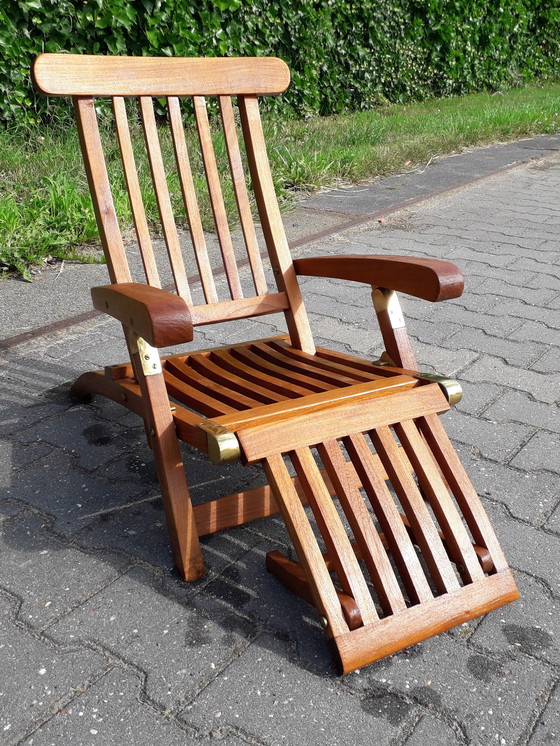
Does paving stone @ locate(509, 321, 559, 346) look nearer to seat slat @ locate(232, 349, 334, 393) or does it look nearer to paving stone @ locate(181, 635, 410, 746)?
seat slat @ locate(232, 349, 334, 393)

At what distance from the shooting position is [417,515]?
6.08ft

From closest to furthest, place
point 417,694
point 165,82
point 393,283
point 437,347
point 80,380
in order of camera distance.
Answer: point 417,694, point 393,283, point 165,82, point 80,380, point 437,347

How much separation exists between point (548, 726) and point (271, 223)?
1.77 m

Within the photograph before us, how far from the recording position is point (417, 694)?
5.29ft

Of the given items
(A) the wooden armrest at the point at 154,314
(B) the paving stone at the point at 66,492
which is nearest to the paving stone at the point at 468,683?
(A) the wooden armrest at the point at 154,314

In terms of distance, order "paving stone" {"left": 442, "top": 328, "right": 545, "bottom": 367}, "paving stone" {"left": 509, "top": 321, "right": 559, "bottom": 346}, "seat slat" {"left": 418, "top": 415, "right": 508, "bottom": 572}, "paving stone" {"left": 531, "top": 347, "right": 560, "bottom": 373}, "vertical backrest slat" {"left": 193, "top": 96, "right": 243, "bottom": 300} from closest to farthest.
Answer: "seat slat" {"left": 418, "top": 415, "right": 508, "bottom": 572} < "vertical backrest slat" {"left": 193, "top": 96, "right": 243, "bottom": 300} < "paving stone" {"left": 531, "top": 347, "right": 560, "bottom": 373} < "paving stone" {"left": 442, "top": 328, "right": 545, "bottom": 367} < "paving stone" {"left": 509, "top": 321, "right": 559, "bottom": 346}

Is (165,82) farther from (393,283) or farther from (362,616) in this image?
(362,616)

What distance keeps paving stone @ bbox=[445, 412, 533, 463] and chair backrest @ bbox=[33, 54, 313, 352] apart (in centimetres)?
59

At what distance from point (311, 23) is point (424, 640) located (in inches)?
291

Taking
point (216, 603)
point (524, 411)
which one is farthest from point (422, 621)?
point (524, 411)

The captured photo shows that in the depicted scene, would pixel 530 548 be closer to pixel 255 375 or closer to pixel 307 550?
pixel 307 550

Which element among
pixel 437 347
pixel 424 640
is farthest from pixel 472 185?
pixel 424 640

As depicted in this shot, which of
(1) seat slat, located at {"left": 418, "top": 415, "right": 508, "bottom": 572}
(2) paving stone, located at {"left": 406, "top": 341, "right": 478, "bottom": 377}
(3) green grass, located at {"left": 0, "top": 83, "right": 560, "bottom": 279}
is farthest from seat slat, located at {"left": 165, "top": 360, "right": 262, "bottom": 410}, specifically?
(3) green grass, located at {"left": 0, "top": 83, "right": 560, "bottom": 279}

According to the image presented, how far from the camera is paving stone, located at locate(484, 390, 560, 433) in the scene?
8.88 feet
